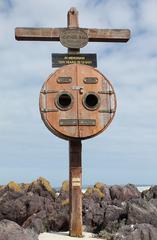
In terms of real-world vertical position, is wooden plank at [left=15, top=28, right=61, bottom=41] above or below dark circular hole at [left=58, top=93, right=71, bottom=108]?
above

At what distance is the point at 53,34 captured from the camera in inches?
466

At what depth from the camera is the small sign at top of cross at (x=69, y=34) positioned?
1177 cm

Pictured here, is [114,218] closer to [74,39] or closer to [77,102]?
[77,102]

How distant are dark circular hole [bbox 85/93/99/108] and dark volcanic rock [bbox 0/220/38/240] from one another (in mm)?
3696

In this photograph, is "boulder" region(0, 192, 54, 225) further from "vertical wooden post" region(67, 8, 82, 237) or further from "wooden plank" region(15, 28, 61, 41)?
"wooden plank" region(15, 28, 61, 41)

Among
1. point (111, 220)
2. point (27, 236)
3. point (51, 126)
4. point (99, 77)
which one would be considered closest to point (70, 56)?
point (99, 77)

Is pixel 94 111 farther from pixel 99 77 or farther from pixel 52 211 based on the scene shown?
pixel 52 211

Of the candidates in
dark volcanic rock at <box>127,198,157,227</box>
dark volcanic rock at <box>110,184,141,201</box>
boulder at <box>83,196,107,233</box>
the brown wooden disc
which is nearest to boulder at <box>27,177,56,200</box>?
dark volcanic rock at <box>110,184,141,201</box>

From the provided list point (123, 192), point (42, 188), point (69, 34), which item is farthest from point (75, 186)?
point (123, 192)

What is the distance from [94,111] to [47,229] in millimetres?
3140

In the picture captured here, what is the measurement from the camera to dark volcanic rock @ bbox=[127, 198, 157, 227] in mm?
11289

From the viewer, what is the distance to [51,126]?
11.1 meters

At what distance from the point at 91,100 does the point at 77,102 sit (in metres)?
0.38

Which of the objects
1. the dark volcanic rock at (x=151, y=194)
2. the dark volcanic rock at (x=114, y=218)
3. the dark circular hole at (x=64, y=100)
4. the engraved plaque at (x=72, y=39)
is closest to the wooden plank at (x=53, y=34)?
the engraved plaque at (x=72, y=39)
